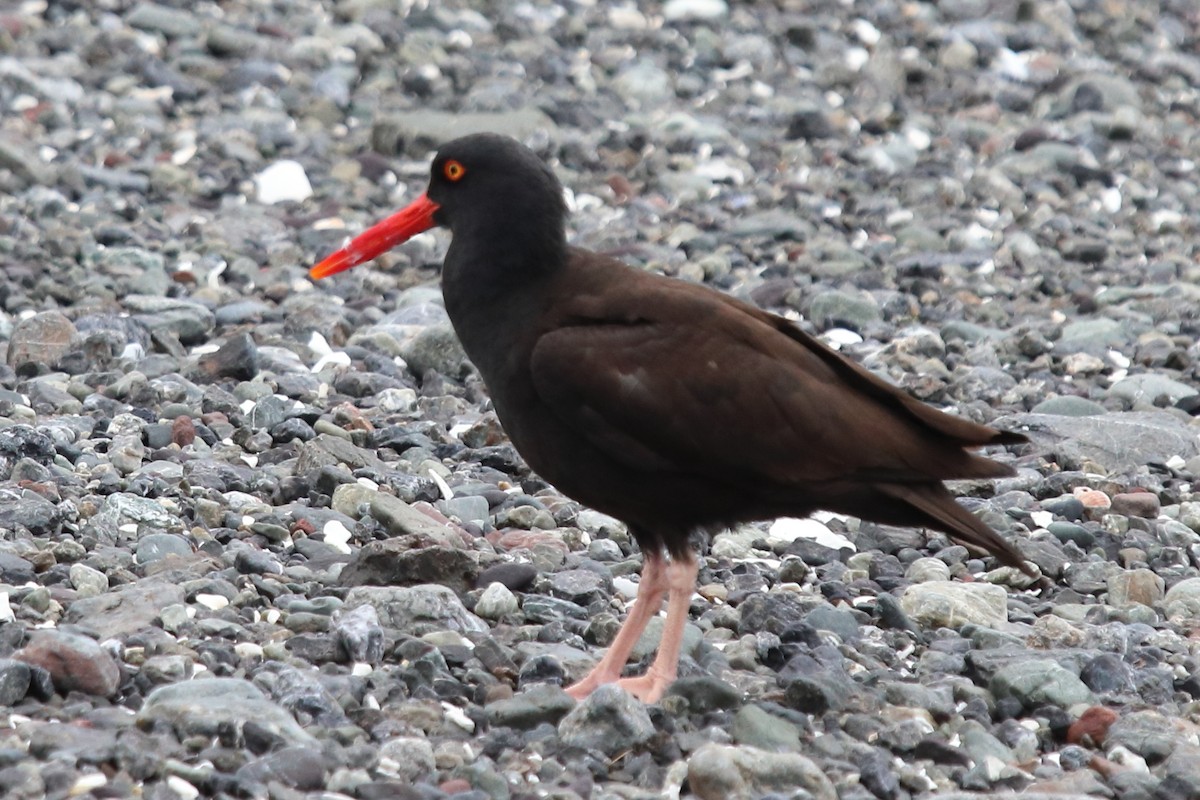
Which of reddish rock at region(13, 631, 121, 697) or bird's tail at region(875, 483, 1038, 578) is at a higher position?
bird's tail at region(875, 483, 1038, 578)

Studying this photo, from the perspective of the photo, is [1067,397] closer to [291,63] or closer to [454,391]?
[454,391]

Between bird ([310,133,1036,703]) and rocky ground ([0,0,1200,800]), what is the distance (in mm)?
528

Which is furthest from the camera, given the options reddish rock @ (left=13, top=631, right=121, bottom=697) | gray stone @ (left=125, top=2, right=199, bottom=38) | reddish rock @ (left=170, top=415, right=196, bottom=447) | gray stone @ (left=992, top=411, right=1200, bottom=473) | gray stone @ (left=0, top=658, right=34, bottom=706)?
gray stone @ (left=125, top=2, right=199, bottom=38)

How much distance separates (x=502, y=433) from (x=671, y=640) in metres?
2.56

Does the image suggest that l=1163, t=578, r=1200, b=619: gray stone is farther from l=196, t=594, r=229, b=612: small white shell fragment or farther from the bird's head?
l=196, t=594, r=229, b=612: small white shell fragment

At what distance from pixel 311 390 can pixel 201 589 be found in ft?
9.01

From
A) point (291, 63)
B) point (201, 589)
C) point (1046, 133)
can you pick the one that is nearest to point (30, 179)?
point (291, 63)

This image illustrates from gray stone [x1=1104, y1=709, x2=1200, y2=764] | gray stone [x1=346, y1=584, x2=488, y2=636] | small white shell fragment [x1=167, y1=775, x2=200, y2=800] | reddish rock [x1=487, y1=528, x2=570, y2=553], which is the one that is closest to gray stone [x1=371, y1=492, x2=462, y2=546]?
reddish rock [x1=487, y1=528, x2=570, y2=553]

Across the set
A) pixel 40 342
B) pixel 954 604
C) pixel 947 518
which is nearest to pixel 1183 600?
pixel 954 604

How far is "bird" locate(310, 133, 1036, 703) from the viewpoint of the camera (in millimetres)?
5617

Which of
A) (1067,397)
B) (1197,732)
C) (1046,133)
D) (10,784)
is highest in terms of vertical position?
(1046,133)

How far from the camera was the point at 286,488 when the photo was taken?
7.15m

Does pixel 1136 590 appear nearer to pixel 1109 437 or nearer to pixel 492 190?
pixel 1109 437

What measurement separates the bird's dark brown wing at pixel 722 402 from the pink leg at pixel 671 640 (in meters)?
0.41
